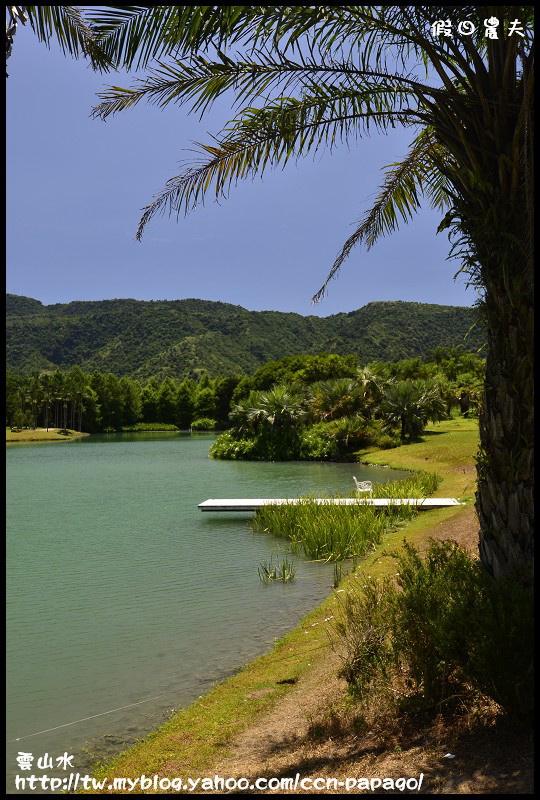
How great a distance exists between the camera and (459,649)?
14.4 feet

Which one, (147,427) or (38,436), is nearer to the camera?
(38,436)

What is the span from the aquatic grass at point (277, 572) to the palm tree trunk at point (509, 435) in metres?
5.94

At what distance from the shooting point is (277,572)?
1098cm

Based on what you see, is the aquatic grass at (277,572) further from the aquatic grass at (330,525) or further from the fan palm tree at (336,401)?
the fan palm tree at (336,401)

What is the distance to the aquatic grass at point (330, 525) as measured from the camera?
478 inches

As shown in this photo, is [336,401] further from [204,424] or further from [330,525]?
[204,424]

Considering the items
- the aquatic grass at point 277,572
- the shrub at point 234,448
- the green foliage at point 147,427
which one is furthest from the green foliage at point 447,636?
the green foliage at point 147,427

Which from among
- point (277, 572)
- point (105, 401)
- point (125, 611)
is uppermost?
point (105, 401)

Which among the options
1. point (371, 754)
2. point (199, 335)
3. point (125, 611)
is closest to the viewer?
point (371, 754)

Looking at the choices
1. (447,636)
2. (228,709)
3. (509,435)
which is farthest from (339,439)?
(447,636)

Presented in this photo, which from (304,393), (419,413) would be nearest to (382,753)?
(419,413)

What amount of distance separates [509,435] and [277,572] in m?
6.94

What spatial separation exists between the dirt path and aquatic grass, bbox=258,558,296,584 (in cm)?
531

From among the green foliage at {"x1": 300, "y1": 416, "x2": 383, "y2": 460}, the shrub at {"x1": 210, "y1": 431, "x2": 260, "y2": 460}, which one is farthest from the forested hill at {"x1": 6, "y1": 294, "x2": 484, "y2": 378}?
the green foliage at {"x1": 300, "y1": 416, "x2": 383, "y2": 460}
